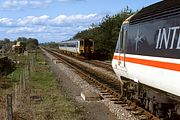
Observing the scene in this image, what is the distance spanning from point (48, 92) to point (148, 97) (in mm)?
7999

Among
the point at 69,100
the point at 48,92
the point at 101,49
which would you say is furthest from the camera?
the point at 101,49

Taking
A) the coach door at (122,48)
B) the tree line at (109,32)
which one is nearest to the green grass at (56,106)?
the coach door at (122,48)

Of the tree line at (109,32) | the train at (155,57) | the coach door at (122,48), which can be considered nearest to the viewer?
the train at (155,57)

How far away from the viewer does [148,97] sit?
13.2 meters

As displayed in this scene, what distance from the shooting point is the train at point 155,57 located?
974 cm

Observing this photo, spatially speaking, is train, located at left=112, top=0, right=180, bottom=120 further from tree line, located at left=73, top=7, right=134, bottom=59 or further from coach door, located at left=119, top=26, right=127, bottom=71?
tree line, located at left=73, top=7, right=134, bottom=59

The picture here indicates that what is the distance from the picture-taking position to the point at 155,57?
11.0 m

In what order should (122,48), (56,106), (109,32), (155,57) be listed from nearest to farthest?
1. (155,57)
2. (122,48)
3. (56,106)
4. (109,32)

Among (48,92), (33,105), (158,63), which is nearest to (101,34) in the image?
(48,92)

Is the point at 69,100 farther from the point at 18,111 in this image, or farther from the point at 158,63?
the point at 158,63

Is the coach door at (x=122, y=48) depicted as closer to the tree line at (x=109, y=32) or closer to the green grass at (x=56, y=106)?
the green grass at (x=56, y=106)

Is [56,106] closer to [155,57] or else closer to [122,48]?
[122,48]

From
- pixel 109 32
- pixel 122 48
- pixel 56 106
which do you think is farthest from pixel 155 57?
pixel 109 32

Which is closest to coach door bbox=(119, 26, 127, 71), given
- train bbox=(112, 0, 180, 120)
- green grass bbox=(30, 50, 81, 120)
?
train bbox=(112, 0, 180, 120)
